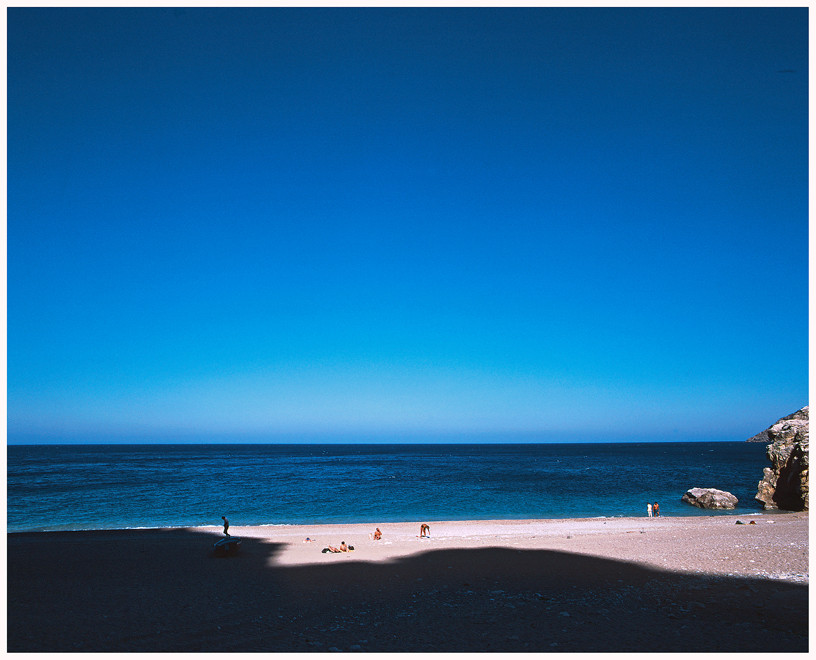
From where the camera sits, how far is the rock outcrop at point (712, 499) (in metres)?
36.2

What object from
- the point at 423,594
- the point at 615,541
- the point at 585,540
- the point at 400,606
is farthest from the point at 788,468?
the point at 400,606

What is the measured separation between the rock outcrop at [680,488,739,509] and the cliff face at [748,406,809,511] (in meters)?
2.41

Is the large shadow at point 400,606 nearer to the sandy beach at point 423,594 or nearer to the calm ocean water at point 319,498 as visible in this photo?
the sandy beach at point 423,594

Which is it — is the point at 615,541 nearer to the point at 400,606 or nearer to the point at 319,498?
the point at 400,606

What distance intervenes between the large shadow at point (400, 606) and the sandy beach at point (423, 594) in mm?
57

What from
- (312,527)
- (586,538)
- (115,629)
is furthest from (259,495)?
(115,629)

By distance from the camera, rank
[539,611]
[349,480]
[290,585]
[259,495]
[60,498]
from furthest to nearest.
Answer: [349,480]
[259,495]
[60,498]
[290,585]
[539,611]

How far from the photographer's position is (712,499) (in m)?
36.9

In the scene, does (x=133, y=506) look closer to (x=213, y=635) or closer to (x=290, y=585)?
(x=290, y=585)

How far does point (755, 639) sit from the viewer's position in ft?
28.8

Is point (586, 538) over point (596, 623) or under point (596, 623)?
under

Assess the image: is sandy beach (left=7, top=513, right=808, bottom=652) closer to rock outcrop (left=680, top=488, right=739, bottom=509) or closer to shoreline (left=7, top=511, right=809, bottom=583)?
shoreline (left=7, top=511, right=809, bottom=583)

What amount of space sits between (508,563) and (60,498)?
43.3 meters

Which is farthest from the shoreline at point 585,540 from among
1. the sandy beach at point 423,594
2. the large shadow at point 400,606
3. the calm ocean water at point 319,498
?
the calm ocean water at point 319,498
